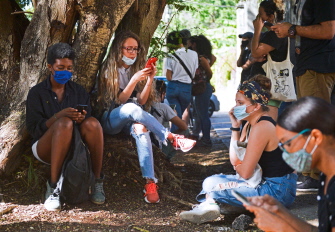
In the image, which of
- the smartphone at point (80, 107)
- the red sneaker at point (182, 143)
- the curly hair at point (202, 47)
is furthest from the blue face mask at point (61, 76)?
the curly hair at point (202, 47)

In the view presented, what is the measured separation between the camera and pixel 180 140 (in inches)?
217

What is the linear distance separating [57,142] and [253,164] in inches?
67.6

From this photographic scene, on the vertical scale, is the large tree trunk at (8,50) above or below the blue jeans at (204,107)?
above

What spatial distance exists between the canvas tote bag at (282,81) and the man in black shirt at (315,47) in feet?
1.65

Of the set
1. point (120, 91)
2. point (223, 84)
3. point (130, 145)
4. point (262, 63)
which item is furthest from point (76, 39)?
point (223, 84)

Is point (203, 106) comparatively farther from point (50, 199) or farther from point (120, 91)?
point (50, 199)

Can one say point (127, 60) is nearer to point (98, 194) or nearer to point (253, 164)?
point (98, 194)

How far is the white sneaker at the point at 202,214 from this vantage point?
4.61 metres

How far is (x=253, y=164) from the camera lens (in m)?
4.38

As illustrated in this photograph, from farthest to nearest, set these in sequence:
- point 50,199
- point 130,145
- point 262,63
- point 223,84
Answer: point 223,84, point 262,63, point 130,145, point 50,199

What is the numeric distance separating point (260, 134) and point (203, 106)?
15.7ft

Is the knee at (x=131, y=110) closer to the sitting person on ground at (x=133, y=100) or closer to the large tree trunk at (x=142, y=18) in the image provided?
the sitting person on ground at (x=133, y=100)

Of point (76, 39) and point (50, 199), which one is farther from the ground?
point (76, 39)

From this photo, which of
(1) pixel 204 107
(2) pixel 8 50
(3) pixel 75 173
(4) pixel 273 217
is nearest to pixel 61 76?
(3) pixel 75 173
